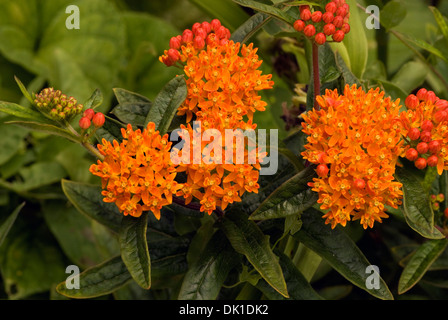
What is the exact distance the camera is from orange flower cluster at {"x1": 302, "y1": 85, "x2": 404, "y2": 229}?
30.5 inches

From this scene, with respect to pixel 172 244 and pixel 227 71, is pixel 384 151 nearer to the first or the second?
pixel 227 71

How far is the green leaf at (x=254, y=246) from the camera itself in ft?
2.71

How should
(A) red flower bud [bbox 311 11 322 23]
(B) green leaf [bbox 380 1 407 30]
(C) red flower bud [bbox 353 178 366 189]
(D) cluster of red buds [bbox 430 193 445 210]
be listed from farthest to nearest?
(B) green leaf [bbox 380 1 407 30]
(D) cluster of red buds [bbox 430 193 445 210]
(A) red flower bud [bbox 311 11 322 23]
(C) red flower bud [bbox 353 178 366 189]

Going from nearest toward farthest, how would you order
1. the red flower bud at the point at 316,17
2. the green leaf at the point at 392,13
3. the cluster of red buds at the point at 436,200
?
the red flower bud at the point at 316,17
the cluster of red buds at the point at 436,200
the green leaf at the point at 392,13

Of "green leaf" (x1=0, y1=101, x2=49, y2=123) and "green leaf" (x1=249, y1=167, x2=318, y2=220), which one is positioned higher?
"green leaf" (x1=0, y1=101, x2=49, y2=123)

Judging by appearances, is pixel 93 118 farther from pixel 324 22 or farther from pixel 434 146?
pixel 434 146

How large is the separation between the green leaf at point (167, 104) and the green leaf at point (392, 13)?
57 cm

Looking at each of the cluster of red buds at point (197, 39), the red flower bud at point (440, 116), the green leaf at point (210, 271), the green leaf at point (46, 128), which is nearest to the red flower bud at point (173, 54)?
the cluster of red buds at point (197, 39)

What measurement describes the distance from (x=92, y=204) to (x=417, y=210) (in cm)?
62

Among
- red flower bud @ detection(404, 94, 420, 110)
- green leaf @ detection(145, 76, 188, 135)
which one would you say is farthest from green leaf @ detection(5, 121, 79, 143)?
red flower bud @ detection(404, 94, 420, 110)

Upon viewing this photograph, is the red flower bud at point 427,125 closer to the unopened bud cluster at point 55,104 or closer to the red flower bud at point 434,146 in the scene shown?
the red flower bud at point 434,146

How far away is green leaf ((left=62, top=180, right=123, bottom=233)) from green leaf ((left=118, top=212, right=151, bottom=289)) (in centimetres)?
23

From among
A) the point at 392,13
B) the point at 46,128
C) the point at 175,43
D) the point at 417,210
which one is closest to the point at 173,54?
the point at 175,43

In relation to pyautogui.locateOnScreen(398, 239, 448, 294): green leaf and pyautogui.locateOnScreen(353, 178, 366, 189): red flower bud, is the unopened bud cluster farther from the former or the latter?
pyautogui.locateOnScreen(398, 239, 448, 294): green leaf
